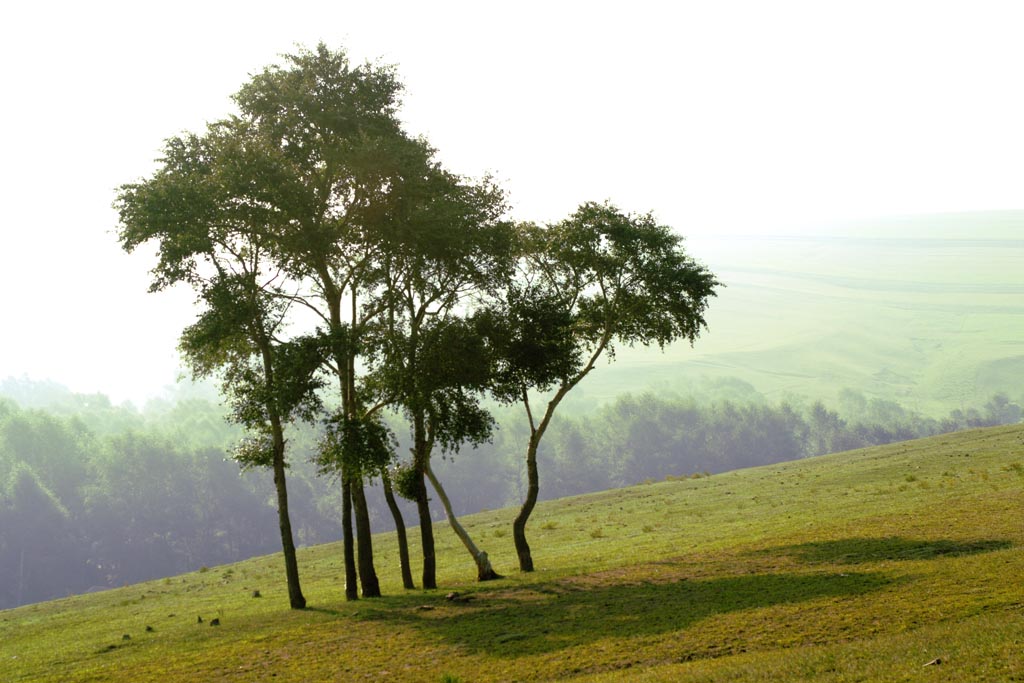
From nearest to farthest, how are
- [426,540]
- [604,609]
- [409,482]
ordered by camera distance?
[604,609] < [409,482] < [426,540]

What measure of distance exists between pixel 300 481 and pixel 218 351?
16106 centimetres

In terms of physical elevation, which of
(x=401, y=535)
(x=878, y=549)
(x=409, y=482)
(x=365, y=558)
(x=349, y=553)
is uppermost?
(x=409, y=482)

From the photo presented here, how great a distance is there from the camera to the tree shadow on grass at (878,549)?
25828 mm

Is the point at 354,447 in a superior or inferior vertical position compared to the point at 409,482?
superior

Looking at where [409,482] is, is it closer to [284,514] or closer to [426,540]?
[426,540]

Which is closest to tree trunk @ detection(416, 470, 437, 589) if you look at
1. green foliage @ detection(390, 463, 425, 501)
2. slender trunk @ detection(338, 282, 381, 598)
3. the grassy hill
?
green foliage @ detection(390, 463, 425, 501)

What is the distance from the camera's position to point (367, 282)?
115 feet

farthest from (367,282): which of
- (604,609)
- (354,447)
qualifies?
(604,609)

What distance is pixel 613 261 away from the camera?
3631 centimetres

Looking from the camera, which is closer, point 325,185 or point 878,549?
point 878,549

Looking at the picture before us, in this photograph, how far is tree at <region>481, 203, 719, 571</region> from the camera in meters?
36.0

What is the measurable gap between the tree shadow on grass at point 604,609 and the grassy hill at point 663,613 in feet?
0.38

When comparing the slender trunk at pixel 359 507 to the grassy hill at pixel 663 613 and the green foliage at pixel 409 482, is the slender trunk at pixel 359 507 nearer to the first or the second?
the green foliage at pixel 409 482

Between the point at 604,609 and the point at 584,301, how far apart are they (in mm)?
16976
